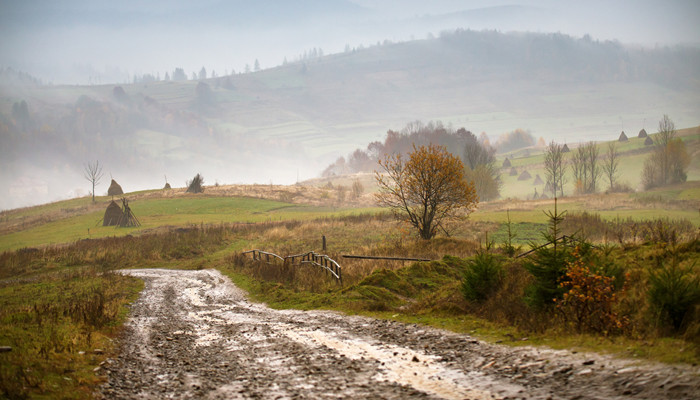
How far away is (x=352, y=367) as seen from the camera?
10.0 metres

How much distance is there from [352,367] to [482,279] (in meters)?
6.25

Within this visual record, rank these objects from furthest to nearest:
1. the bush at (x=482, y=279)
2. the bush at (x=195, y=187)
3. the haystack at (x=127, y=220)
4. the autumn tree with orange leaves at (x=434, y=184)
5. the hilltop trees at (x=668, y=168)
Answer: the bush at (x=195, y=187) → the hilltop trees at (x=668, y=168) → the haystack at (x=127, y=220) → the autumn tree with orange leaves at (x=434, y=184) → the bush at (x=482, y=279)

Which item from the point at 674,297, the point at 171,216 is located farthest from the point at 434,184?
the point at 171,216

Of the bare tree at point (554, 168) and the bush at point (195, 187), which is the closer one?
the bush at point (195, 187)

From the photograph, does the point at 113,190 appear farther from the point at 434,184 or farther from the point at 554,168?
the point at 554,168

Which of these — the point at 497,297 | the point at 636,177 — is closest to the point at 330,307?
the point at 497,297

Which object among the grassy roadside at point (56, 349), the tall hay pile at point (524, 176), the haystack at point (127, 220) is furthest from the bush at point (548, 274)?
the tall hay pile at point (524, 176)

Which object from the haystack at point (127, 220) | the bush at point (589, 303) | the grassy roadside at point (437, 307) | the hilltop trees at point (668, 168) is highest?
the hilltop trees at point (668, 168)

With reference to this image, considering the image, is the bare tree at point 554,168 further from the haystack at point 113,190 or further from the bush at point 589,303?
the bush at point 589,303

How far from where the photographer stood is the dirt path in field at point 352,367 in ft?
25.7

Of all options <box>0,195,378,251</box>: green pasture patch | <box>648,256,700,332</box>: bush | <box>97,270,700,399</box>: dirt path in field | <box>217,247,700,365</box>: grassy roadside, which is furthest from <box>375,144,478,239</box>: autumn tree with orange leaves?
<box>0,195,378,251</box>: green pasture patch

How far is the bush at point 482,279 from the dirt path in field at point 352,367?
2518mm

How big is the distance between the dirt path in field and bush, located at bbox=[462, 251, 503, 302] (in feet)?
8.26

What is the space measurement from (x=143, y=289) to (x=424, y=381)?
22300mm
